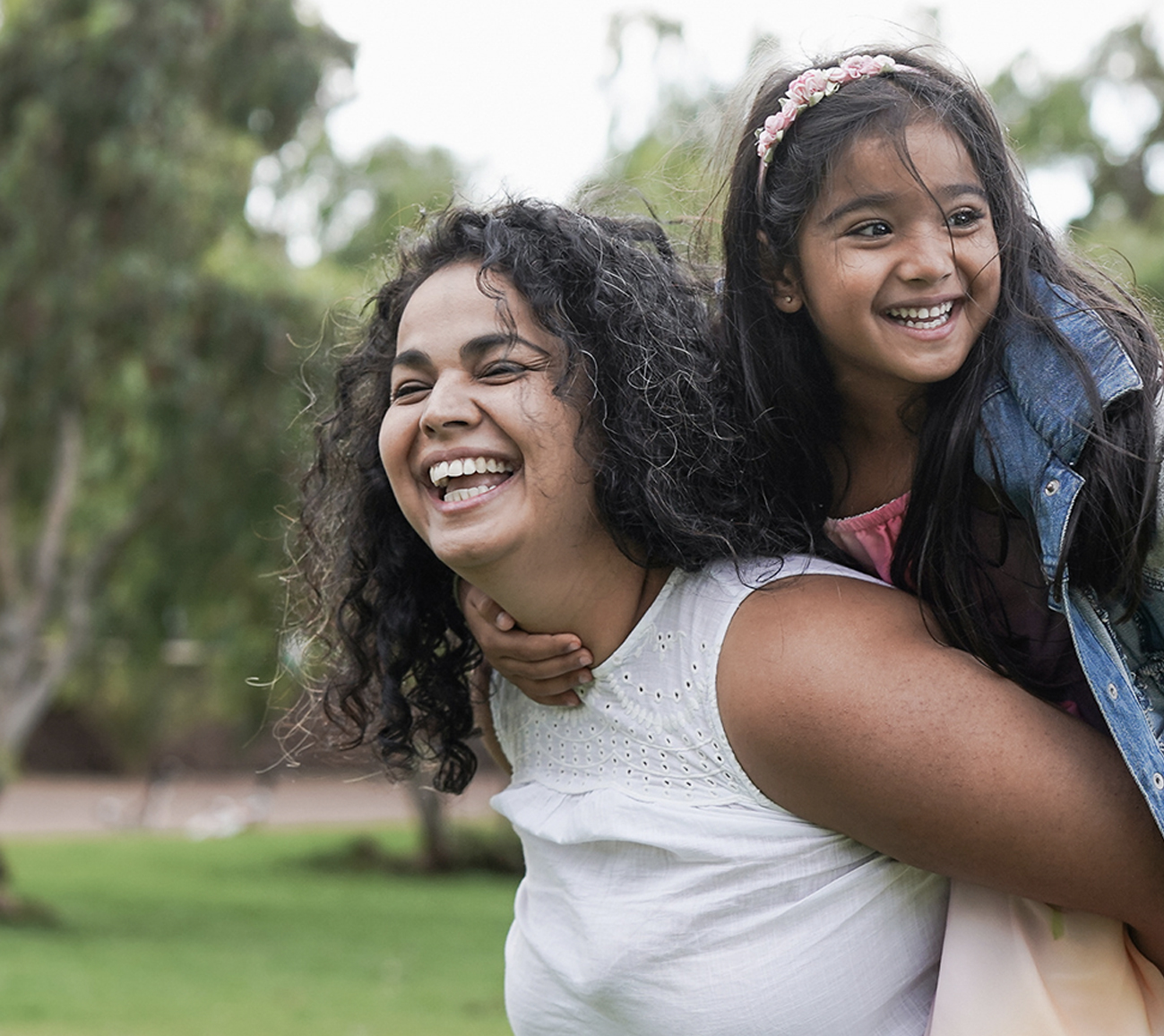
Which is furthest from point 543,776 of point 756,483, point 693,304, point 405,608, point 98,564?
point 98,564

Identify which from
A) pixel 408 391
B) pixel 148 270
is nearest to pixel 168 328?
pixel 148 270

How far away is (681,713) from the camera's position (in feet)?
7.48

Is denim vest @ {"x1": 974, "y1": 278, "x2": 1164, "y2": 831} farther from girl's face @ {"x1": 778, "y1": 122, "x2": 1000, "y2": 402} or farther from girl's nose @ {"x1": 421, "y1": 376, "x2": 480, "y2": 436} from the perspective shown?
girl's nose @ {"x1": 421, "y1": 376, "x2": 480, "y2": 436}

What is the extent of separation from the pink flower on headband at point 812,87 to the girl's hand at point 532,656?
0.85 meters

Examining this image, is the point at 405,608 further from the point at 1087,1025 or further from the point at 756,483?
the point at 1087,1025

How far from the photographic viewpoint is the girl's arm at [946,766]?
200 cm

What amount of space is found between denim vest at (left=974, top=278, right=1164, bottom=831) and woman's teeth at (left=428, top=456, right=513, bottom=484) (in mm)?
726

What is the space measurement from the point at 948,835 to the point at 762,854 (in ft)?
0.94

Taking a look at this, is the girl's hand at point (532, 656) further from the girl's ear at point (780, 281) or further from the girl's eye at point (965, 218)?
the girl's eye at point (965, 218)

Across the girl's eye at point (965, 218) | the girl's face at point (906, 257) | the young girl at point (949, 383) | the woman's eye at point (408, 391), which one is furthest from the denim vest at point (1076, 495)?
the woman's eye at point (408, 391)

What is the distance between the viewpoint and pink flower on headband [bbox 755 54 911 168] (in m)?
2.43

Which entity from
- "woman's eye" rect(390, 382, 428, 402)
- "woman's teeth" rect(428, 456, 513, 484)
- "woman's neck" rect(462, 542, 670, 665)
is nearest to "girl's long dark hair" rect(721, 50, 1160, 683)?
"woman's neck" rect(462, 542, 670, 665)

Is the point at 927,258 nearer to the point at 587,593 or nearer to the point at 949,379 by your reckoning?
the point at 949,379

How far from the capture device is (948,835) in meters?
2.04
